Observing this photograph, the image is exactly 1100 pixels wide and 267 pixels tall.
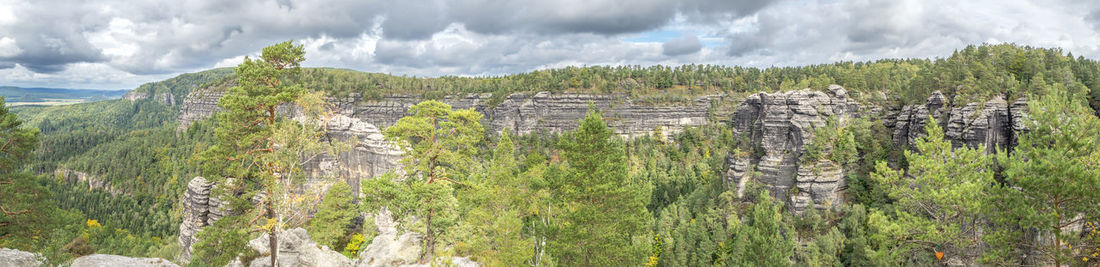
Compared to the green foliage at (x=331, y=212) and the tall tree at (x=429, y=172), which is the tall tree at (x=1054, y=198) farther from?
the green foliage at (x=331, y=212)

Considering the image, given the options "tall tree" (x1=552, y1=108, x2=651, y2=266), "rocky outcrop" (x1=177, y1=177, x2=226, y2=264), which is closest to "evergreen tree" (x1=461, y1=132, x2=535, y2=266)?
"tall tree" (x1=552, y1=108, x2=651, y2=266)

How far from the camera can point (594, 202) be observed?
776 inches

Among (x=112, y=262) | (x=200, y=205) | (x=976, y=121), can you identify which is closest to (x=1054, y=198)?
(x=976, y=121)

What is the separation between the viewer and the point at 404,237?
918 inches

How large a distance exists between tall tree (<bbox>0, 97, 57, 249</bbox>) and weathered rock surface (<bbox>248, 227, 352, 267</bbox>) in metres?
8.11

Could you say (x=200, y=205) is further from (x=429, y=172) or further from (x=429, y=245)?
(x=429, y=245)

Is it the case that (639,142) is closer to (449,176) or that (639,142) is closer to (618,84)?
(618,84)

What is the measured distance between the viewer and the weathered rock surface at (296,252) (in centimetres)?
2229

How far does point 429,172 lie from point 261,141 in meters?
6.84

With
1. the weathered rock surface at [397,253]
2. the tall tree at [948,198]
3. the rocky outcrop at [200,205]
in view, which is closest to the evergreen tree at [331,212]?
the weathered rock surface at [397,253]

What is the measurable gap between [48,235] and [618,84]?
89776 mm

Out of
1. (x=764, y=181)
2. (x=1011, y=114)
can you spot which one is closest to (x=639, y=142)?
(x=764, y=181)

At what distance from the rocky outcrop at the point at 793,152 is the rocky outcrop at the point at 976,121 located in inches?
311

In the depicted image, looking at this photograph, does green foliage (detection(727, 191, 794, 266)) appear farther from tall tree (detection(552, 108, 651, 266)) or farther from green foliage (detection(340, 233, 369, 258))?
green foliage (detection(340, 233, 369, 258))
